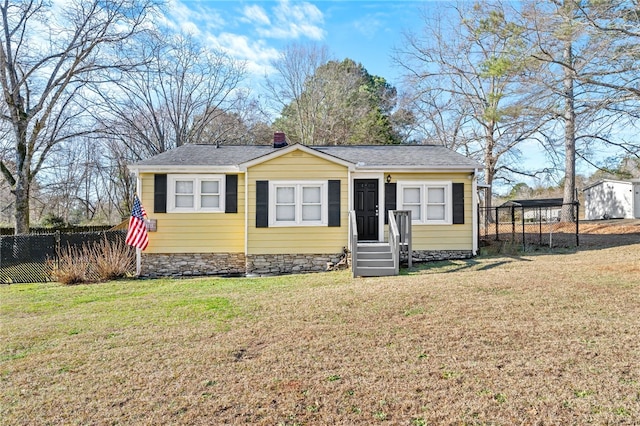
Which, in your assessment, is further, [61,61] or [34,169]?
[34,169]

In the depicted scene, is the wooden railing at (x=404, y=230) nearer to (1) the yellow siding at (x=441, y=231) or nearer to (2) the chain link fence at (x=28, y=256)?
(1) the yellow siding at (x=441, y=231)

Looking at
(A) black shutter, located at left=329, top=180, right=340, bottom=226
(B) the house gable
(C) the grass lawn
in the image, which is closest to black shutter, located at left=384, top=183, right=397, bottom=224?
(B) the house gable

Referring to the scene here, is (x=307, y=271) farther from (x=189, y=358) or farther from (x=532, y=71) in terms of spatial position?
(x=532, y=71)

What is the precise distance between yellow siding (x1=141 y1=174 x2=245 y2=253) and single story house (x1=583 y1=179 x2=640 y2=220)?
24.7 meters

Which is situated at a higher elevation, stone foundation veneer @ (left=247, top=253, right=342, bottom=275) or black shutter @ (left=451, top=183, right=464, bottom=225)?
black shutter @ (left=451, top=183, right=464, bottom=225)

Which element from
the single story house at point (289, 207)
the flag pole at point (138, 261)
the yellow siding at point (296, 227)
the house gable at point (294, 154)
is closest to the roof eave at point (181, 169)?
the single story house at point (289, 207)

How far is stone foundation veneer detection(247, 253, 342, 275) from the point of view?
1046cm

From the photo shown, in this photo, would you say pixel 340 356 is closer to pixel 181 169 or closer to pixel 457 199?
pixel 457 199

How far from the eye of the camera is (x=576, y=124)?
1059 cm

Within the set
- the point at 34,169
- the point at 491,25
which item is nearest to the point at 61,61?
the point at 34,169

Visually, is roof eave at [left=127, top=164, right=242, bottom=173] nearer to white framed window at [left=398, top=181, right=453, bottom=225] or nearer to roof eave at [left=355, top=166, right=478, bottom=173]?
roof eave at [left=355, top=166, right=478, bottom=173]

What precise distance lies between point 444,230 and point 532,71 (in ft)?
15.2

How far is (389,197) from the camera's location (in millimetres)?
10891

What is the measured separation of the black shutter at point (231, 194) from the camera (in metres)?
10.8
